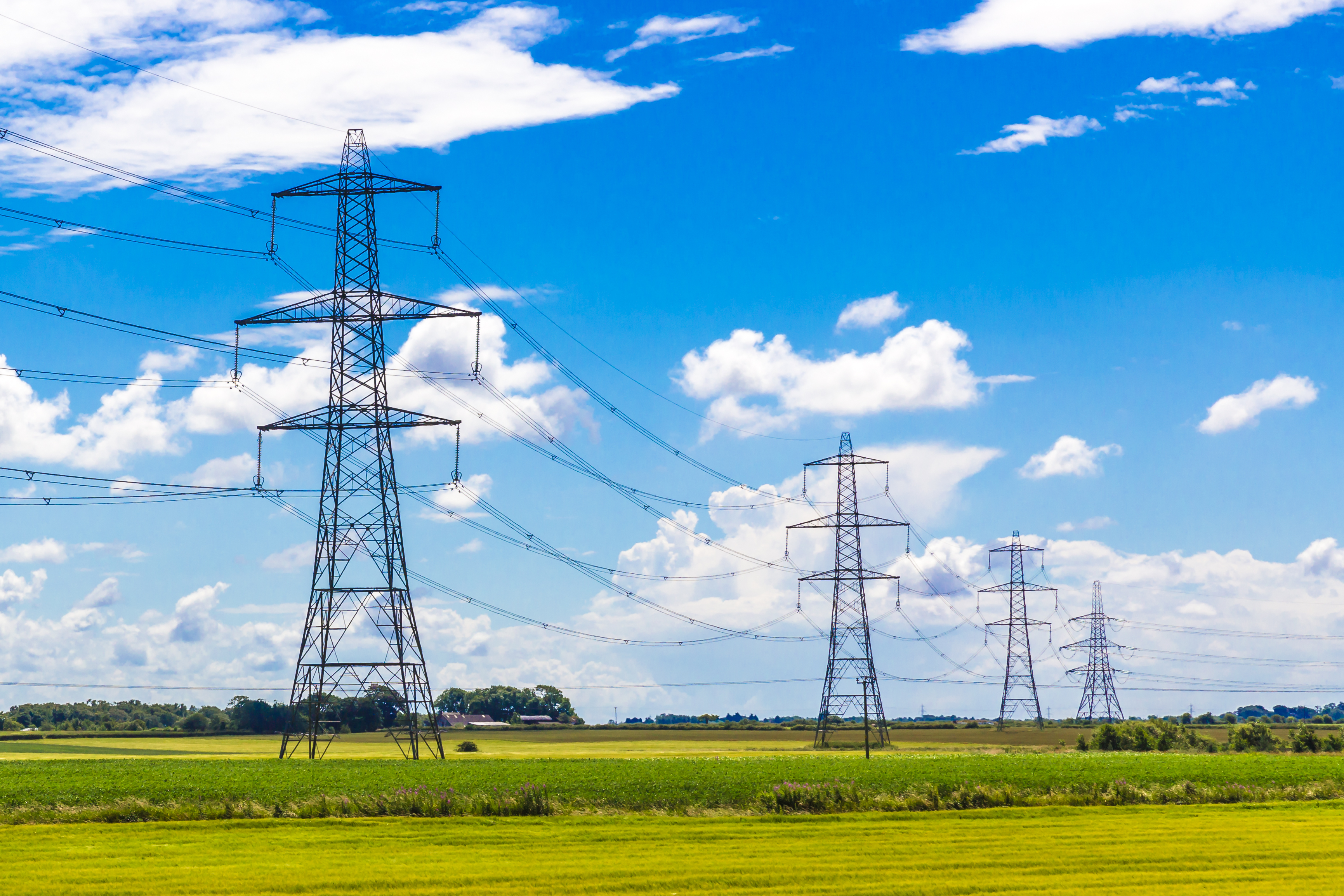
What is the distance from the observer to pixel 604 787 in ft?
157

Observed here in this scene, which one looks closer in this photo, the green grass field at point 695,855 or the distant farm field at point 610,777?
the green grass field at point 695,855

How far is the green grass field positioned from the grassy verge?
2.06m

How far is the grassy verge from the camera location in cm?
4369

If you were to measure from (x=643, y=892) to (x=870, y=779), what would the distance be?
78.3ft

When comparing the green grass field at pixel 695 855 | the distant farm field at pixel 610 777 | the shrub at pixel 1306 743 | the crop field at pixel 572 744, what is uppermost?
the distant farm field at pixel 610 777

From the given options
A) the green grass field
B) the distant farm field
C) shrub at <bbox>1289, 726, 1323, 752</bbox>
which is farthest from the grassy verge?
shrub at <bbox>1289, 726, 1323, 752</bbox>

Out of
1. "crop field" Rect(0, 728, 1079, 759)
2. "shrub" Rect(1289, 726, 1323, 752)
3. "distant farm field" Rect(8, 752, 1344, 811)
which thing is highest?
"distant farm field" Rect(8, 752, 1344, 811)

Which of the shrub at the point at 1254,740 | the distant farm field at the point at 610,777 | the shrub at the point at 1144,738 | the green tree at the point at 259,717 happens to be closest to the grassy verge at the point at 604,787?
the distant farm field at the point at 610,777

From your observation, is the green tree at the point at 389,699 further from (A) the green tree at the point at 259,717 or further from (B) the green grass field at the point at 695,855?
(A) the green tree at the point at 259,717

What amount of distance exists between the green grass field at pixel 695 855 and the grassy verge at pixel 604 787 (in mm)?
2062

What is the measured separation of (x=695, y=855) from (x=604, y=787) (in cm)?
1323

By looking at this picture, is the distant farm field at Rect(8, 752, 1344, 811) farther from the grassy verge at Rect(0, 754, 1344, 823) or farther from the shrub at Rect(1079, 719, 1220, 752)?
the shrub at Rect(1079, 719, 1220, 752)

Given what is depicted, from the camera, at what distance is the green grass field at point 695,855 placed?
30047mm

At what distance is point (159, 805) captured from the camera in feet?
141
